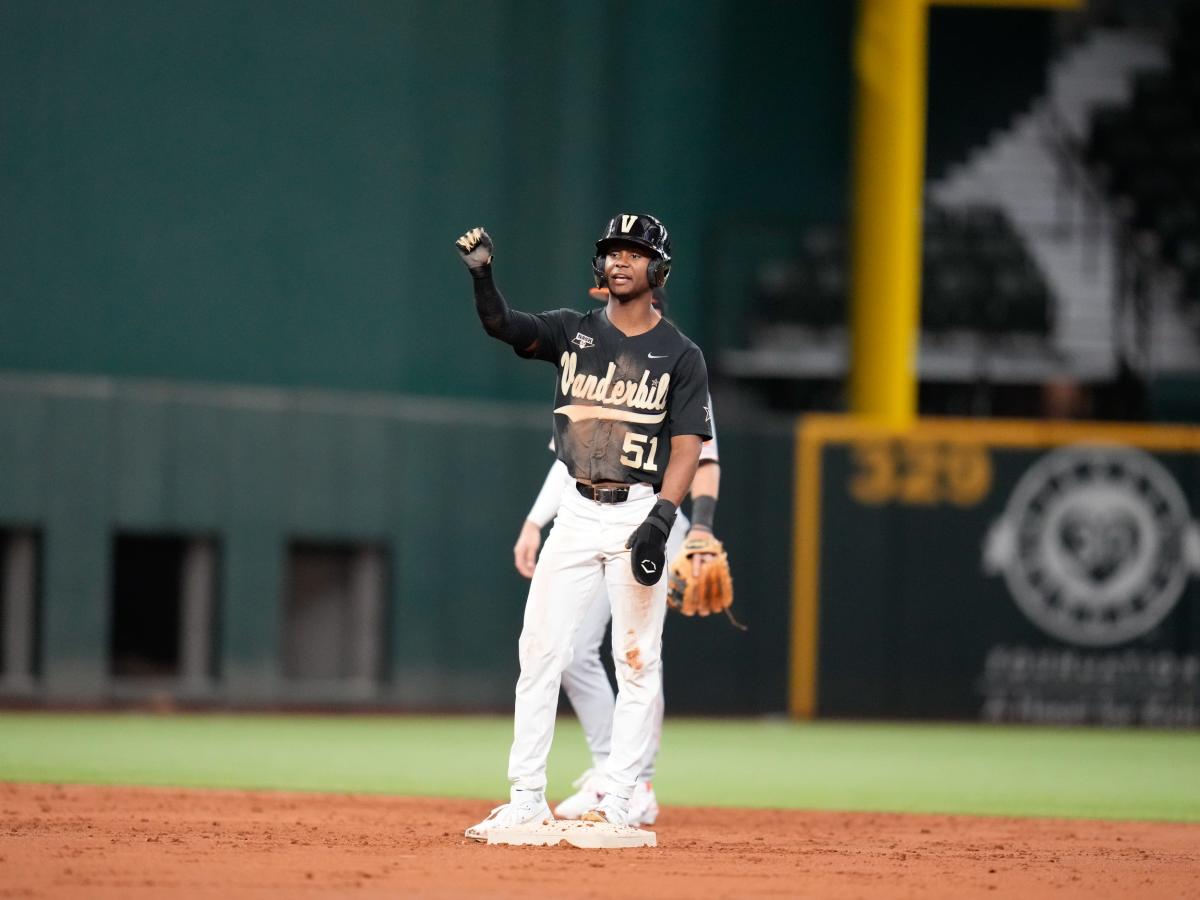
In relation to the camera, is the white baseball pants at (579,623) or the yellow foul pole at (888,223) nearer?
the white baseball pants at (579,623)

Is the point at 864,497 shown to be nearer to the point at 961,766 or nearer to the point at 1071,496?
the point at 1071,496

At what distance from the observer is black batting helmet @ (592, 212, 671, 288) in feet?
21.1

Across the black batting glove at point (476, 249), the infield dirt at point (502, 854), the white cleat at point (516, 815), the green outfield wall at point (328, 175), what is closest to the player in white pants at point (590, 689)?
the infield dirt at point (502, 854)

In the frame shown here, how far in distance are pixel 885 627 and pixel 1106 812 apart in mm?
6411

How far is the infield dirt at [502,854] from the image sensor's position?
203 inches

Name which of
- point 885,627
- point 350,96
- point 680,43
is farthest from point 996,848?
point 680,43

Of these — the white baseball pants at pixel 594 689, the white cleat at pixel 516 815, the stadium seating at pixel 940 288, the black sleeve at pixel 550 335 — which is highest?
the stadium seating at pixel 940 288

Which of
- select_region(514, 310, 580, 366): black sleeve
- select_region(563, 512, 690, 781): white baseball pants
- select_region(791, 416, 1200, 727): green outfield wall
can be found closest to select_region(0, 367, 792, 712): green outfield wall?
select_region(791, 416, 1200, 727): green outfield wall

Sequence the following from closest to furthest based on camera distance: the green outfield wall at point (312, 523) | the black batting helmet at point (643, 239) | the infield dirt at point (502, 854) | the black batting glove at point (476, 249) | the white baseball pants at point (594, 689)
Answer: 1. the infield dirt at point (502, 854)
2. the black batting glove at point (476, 249)
3. the black batting helmet at point (643, 239)
4. the white baseball pants at point (594, 689)
5. the green outfield wall at point (312, 523)

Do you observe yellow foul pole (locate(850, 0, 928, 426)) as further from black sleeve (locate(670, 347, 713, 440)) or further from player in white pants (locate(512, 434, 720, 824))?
black sleeve (locate(670, 347, 713, 440))

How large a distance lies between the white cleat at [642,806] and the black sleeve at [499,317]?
1.86m

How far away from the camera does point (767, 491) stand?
15000 mm

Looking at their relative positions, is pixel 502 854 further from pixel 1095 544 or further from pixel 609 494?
pixel 1095 544

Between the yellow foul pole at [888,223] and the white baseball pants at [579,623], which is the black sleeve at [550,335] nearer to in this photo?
the white baseball pants at [579,623]
